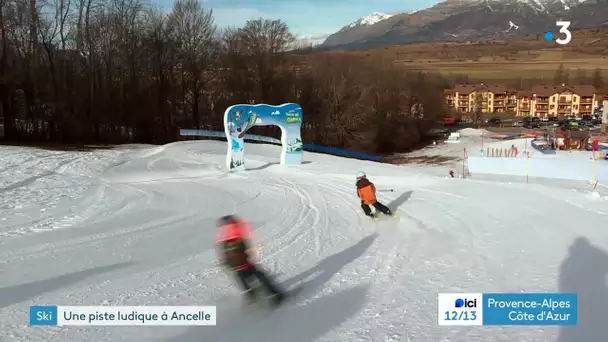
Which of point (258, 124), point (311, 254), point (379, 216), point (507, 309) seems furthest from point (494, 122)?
point (507, 309)

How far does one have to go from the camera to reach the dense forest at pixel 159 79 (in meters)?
37.2

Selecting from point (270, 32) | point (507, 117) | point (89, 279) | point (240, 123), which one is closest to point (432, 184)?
point (240, 123)

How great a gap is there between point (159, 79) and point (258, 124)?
28.4m

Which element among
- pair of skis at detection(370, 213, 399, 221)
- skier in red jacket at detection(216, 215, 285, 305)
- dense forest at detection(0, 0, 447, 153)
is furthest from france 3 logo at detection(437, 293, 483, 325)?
dense forest at detection(0, 0, 447, 153)

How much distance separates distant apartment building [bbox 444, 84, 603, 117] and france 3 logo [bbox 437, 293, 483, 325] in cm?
10128

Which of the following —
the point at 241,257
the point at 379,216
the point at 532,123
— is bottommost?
the point at 532,123

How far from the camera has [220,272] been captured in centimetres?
730

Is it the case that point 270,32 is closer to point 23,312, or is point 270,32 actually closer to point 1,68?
point 1,68

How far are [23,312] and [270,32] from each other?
5248 cm

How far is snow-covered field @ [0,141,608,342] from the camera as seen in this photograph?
17.6 feet

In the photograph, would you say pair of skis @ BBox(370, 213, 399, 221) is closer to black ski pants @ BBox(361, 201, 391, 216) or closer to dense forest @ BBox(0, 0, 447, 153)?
black ski pants @ BBox(361, 201, 391, 216)

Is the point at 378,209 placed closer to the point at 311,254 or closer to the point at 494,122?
the point at 311,254

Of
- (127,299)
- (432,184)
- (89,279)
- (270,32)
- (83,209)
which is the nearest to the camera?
(127,299)

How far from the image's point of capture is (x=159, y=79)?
150 feet
